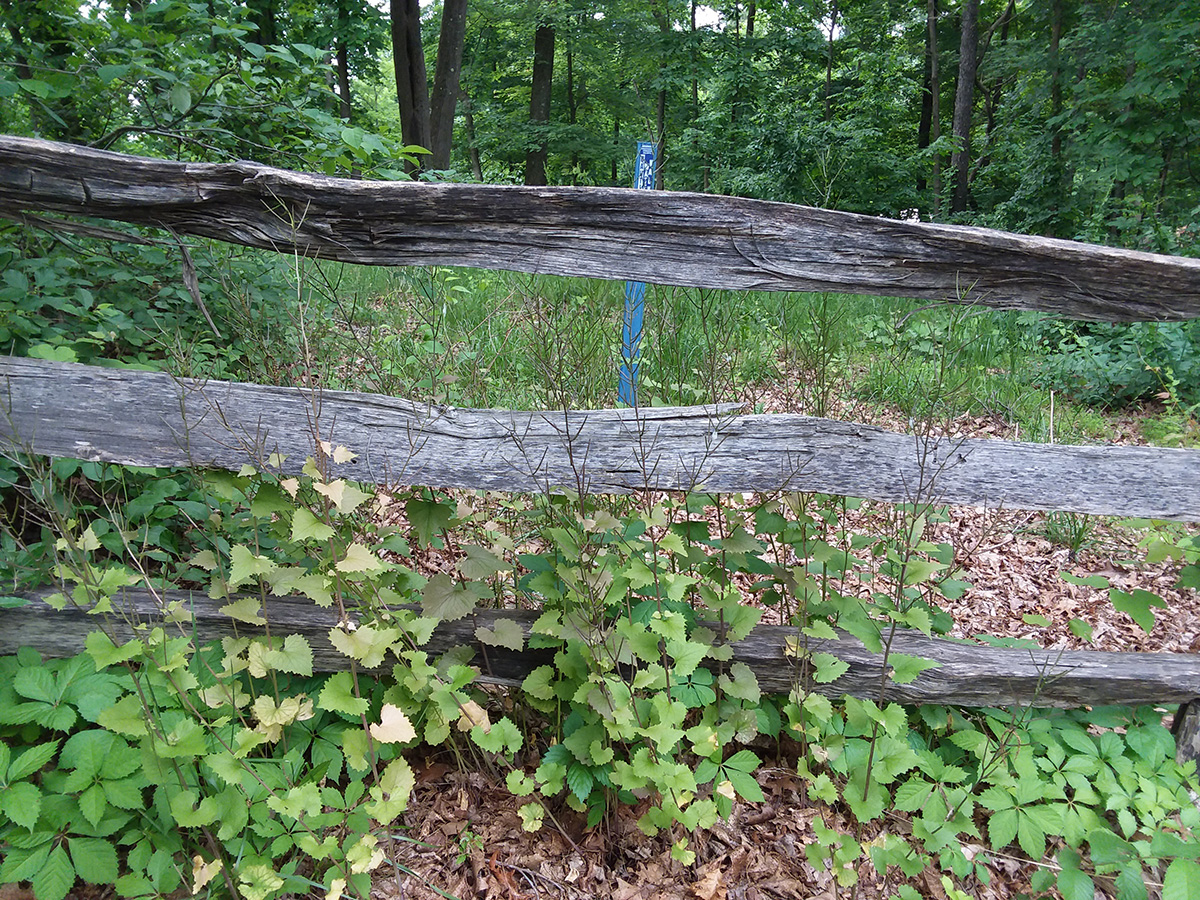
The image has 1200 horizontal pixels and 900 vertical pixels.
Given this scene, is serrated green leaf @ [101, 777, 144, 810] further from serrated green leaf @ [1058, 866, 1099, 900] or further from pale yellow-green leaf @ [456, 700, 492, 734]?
serrated green leaf @ [1058, 866, 1099, 900]

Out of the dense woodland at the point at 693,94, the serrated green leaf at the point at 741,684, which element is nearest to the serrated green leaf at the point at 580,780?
the serrated green leaf at the point at 741,684

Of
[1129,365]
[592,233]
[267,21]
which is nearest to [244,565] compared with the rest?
[592,233]

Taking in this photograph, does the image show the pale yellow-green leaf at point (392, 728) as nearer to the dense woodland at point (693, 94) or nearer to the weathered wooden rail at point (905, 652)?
the weathered wooden rail at point (905, 652)

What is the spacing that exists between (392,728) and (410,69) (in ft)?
34.7

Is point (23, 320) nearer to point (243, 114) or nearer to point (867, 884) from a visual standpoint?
point (243, 114)

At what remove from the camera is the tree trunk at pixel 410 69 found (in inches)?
376

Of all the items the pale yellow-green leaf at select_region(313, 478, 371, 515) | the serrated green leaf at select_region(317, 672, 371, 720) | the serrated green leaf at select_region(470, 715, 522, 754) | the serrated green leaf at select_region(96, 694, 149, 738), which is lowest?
the serrated green leaf at select_region(470, 715, 522, 754)

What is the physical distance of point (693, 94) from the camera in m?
15.1

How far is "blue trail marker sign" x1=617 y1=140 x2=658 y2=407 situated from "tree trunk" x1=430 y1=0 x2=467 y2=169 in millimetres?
7670

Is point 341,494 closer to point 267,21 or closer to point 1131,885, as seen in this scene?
point 1131,885

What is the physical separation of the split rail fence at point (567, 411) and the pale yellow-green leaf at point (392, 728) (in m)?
0.61

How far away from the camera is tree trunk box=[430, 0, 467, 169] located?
10039 millimetres

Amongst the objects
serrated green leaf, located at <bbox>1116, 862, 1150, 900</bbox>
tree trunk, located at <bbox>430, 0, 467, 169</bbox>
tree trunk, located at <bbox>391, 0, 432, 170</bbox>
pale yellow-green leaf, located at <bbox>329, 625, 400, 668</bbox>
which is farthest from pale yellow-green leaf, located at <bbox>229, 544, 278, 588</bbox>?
tree trunk, located at <bbox>430, 0, 467, 169</bbox>

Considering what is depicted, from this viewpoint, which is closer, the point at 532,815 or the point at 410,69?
the point at 532,815
